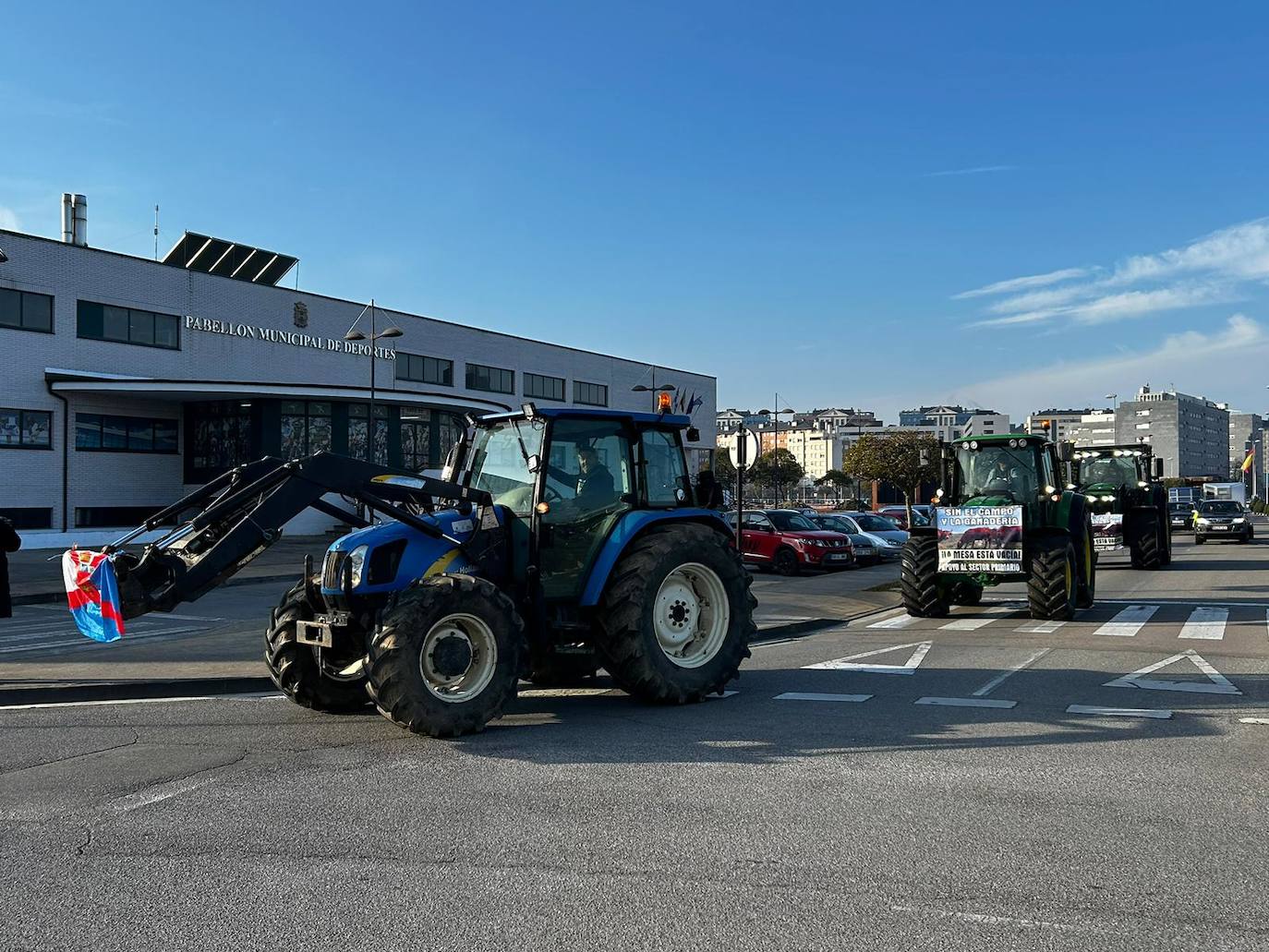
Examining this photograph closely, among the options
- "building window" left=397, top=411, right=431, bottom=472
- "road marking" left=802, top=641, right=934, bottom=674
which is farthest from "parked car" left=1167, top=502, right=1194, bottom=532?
"road marking" left=802, top=641, right=934, bottom=674

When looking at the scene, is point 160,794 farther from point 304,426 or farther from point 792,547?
point 304,426

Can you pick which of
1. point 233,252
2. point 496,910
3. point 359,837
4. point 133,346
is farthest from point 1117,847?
point 233,252

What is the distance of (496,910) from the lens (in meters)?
4.40

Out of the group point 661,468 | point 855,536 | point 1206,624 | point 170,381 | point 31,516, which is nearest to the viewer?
point 661,468

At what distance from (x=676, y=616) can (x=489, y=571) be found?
5.64 feet

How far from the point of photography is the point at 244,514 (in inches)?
300

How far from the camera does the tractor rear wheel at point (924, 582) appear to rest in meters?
16.6

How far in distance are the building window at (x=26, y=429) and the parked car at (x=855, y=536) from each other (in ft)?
79.8

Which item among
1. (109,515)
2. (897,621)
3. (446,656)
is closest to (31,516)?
(109,515)

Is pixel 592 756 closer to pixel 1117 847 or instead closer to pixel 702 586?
pixel 702 586

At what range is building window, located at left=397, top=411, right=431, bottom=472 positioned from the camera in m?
42.7

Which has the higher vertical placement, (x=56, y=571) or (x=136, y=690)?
(x=56, y=571)

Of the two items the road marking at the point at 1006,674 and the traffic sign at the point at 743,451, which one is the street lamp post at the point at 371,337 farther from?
the road marking at the point at 1006,674

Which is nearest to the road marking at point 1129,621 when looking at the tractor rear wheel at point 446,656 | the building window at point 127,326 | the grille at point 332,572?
the tractor rear wheel at point 446,656
